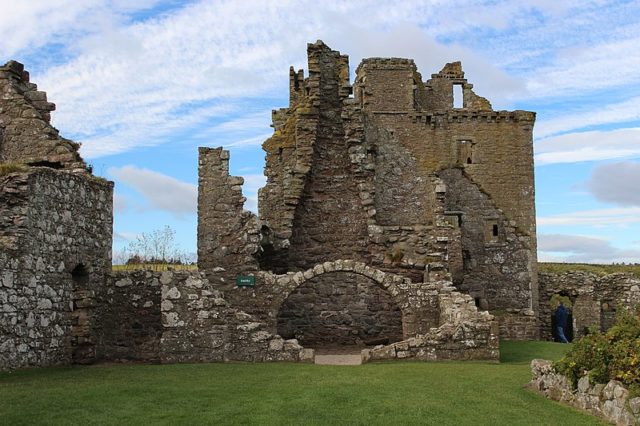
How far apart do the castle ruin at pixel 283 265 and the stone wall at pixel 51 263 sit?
0.04 meters

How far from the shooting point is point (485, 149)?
1673 inches

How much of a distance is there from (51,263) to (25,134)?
13.5 feet

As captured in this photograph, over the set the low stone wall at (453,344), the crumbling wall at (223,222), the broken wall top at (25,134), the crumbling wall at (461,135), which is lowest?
the low stone wall at (453,344)

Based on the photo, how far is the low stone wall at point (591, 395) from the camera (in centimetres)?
984

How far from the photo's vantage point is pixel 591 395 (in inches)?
432

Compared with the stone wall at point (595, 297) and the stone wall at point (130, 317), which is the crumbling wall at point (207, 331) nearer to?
the stone wall at point (130, 317)

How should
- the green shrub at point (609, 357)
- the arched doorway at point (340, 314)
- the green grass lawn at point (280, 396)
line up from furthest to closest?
the arched doorway at point (340, 314), the green shrub at point (609, 357), the green grass lawn at point (280, 396)

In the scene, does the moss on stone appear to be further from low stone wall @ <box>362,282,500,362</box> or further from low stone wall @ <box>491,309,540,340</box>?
low stone wall @ <box>491,309,540,340</box>

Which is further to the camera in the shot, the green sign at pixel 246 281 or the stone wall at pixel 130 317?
the green sign at pixel 246 281

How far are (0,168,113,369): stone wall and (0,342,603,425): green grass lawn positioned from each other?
763 mm

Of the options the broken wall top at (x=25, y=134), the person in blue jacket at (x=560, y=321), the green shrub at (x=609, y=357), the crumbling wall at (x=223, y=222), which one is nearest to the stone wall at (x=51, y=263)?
the broken wall top at (x=25, y=134)

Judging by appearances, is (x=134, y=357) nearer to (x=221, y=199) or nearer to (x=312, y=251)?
(x=221, y=199)

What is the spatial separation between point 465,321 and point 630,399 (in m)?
6.75

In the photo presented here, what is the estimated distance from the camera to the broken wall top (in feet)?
57.8
